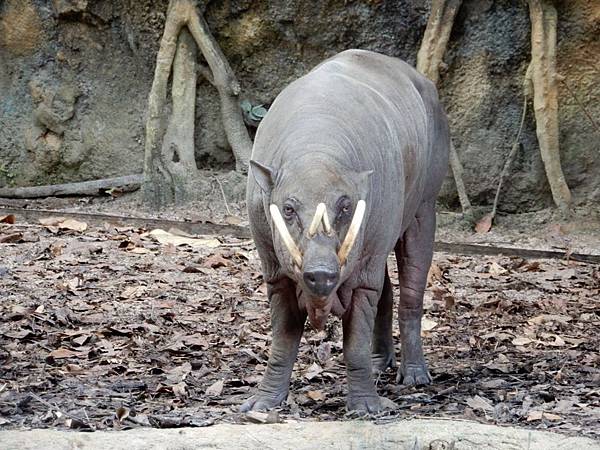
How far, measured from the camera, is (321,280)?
15.8ft

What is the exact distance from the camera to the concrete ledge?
4.59 meters

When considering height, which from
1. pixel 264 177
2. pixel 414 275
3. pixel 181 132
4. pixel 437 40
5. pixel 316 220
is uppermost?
pixel 437 40

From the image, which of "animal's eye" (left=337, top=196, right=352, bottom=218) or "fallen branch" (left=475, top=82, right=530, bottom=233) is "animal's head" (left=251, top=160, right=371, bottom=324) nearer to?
"animal's eye" (left=337, top=196, right=352, bottom=218)

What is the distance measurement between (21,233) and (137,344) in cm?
289

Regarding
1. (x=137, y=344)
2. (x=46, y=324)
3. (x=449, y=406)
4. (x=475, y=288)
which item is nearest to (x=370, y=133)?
(x=449, y=406)

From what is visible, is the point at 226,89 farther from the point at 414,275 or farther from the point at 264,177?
the point at 264,177

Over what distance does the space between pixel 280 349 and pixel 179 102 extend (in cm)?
562

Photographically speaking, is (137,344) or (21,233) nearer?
(137,344)

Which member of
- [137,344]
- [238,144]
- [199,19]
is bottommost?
[137,344]

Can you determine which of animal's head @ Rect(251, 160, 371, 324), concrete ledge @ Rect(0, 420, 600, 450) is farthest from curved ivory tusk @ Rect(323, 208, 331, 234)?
concrete ledge @ Rect(0, 420, 600, 450)

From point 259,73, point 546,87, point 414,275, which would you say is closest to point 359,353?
point 414,275

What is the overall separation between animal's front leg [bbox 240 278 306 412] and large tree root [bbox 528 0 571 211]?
5.06 m

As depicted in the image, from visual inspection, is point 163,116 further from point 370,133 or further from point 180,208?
point 370,133

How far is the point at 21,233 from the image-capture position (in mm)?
9602
